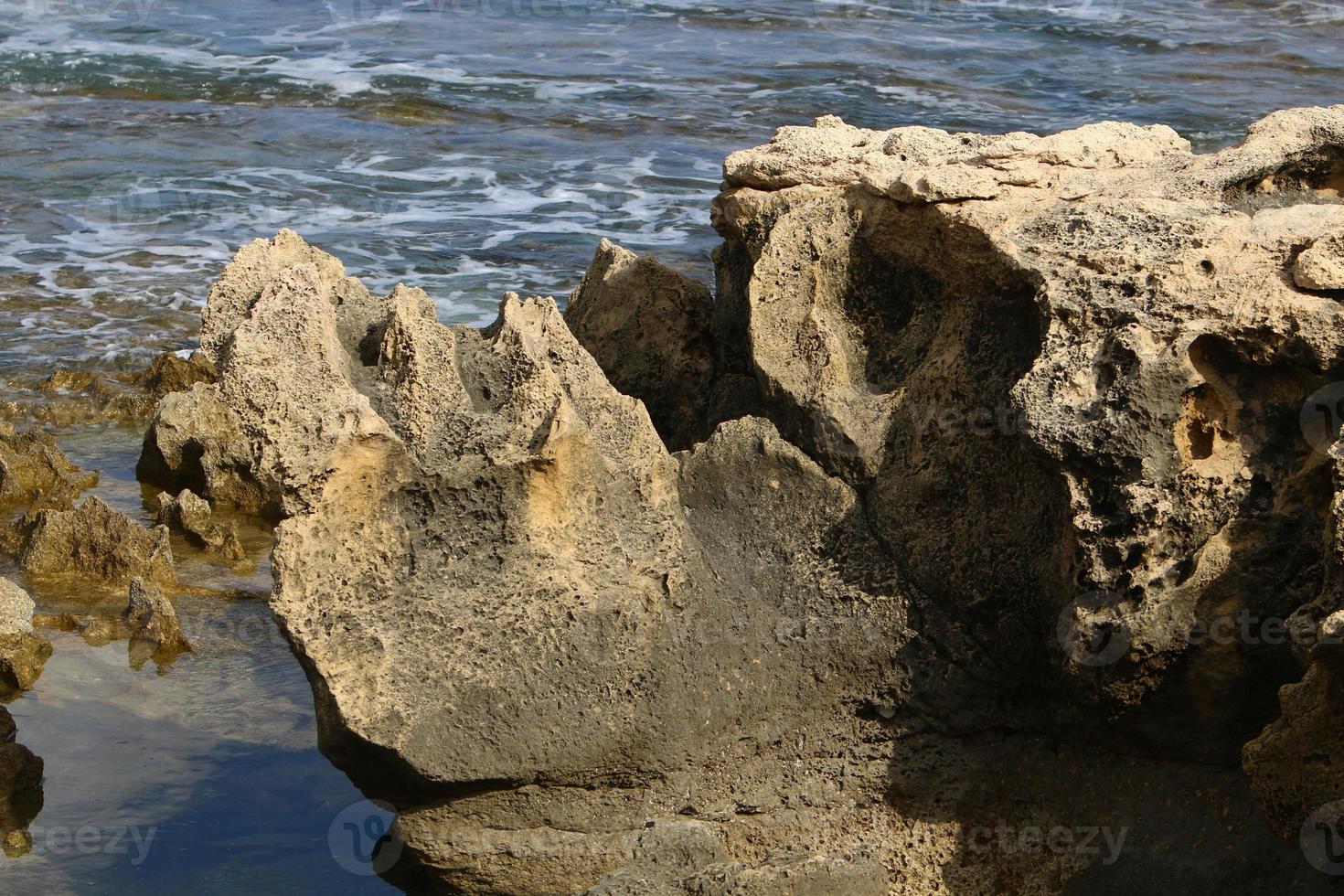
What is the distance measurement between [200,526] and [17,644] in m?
1.05

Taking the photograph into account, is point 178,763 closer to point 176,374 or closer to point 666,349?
point 666,349

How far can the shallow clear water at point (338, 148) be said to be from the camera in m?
3.37

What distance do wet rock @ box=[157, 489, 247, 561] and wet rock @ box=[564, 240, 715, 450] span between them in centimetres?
155

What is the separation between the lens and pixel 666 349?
3811mm

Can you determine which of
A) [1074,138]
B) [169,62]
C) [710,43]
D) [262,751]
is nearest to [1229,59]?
[710,43]

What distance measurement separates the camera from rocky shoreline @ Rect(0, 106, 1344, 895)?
8.29 ft

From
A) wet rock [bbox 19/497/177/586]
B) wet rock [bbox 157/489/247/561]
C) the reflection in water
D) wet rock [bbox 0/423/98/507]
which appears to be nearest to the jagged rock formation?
the reflection in water

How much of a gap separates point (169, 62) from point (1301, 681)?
40.2 feet

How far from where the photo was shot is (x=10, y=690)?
3672 millimetres

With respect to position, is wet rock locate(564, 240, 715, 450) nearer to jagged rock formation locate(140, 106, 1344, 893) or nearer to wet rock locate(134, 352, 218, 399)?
jagged rock formation locate(140, 106, 1344, 893)

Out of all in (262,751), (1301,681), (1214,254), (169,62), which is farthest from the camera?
(169,62)

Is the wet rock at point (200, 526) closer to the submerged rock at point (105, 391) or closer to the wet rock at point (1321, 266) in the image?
the submerged rock at point (105, 391)

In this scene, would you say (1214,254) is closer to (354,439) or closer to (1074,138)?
(1074,138)

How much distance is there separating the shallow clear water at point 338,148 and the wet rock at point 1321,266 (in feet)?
6.85
